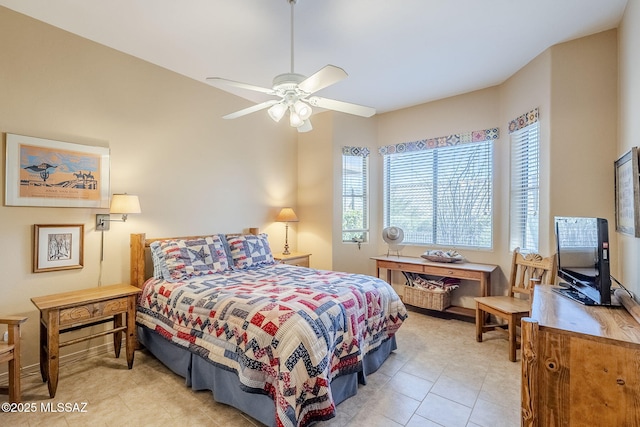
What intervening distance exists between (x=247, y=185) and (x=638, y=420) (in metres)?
3.86

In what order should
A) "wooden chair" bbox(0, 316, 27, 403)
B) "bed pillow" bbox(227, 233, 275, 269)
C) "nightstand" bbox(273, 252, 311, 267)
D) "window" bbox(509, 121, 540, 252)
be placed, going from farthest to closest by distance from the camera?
1. "nightstand" bbox(273, 252, 311, 267)
2. "bed pillow" bbox(227, 233, 275, 269)
3. "window" bbox(509, 121, 540, 252)
4. "wooden chair" bbox(0, 316, 27, 403)

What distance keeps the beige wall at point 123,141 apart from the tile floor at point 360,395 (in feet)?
1.78

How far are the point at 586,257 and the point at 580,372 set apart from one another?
2.79 ft

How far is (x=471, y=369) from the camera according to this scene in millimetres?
2545

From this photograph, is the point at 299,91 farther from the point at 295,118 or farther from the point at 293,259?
the point at 293,259

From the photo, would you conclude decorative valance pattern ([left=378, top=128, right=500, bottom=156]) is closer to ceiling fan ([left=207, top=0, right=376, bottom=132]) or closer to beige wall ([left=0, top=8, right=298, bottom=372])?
beige wall ([left=0, top=8, right=298, bottom=372])

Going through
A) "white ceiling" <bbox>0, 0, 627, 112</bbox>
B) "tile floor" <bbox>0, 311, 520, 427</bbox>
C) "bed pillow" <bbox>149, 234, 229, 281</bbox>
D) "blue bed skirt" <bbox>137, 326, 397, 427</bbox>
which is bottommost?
"tile floor" <bbox>0, 311, 520, 427</bbox>

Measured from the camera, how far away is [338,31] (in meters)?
2.52

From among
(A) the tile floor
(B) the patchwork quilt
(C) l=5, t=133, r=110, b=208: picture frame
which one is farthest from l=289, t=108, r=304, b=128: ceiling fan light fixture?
(A) the tile floor

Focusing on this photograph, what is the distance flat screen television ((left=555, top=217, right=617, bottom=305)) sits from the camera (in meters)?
1.63

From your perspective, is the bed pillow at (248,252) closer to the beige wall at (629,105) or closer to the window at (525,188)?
the window at (525,188)

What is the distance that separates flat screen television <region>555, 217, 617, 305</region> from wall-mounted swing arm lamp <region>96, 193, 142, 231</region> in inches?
135

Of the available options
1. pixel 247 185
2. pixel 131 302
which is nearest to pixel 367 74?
pixel 247 185

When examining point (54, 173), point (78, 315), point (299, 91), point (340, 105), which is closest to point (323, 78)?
point (299, 91)
